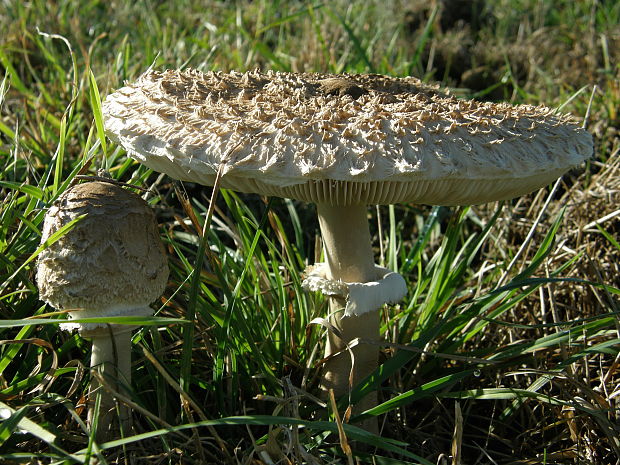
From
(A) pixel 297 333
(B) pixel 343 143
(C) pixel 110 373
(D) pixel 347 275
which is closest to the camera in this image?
(B) pixel 343 143

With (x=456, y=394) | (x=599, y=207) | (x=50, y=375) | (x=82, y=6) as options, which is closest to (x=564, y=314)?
(x=599, y=207)

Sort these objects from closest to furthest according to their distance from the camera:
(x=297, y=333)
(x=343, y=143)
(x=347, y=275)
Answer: (x=343, y=143)
(x=347, y=275)
(x=297, y=333)

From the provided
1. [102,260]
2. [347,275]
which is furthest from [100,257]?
[347,275]

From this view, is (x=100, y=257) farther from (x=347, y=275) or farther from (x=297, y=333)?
(x=297, y=333)

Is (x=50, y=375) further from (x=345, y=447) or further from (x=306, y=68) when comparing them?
(x=306, y=68)

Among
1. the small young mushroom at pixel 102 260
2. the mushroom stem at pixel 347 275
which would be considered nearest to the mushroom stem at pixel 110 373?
the small young mushroom at pixel 102 260

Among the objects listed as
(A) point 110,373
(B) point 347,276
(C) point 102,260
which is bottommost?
(A) point 110,373
